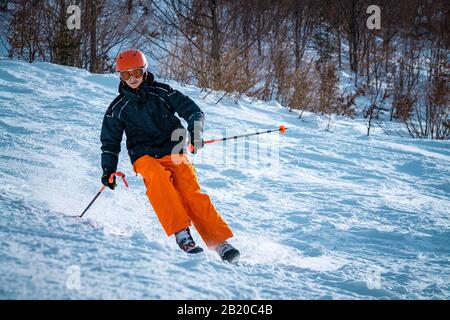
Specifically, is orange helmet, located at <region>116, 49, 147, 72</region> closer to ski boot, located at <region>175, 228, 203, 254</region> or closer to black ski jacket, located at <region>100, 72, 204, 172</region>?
black ski jacket, located at <region>100, 72, 204, 172</region>

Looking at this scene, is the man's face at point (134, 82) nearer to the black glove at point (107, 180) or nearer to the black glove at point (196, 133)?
the black glove at point (196, 133)

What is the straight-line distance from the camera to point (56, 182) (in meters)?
3.08

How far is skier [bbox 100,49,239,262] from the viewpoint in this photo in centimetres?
230

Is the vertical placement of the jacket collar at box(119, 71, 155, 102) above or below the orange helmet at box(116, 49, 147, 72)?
below

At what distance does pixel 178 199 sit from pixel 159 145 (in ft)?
1.53

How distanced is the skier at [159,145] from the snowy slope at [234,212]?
8.1 inches

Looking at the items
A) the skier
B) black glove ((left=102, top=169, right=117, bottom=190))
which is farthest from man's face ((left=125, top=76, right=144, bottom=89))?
black glove ((left=102, top=169, right=117, bottom=190))

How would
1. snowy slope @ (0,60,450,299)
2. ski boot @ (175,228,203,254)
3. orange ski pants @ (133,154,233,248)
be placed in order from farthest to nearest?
1. orange ski pants @ (133,154,233,248)
2. ski boot @ (175,228,203,254)
3. snowy slope @ (0,60,450,299)

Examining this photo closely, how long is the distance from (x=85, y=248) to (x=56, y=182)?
1526 mm

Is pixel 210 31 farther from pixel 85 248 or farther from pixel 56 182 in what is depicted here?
pixel 85 248

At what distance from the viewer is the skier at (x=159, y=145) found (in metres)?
2.30

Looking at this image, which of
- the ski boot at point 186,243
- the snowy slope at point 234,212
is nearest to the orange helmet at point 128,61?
the snowy slope at point 234,212

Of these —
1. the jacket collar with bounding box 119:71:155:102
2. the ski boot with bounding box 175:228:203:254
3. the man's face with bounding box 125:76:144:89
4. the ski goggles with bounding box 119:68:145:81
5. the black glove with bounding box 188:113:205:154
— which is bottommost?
the ski boot with bounding box 175:228:203:254
